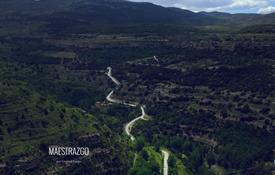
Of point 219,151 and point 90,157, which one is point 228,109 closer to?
point 219,151

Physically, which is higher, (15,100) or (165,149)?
(15,100)

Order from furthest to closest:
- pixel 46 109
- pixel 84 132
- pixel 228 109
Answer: pixel 228 109
pixel 46 109
pixel 84 132

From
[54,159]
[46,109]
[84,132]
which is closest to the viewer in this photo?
[54,159]

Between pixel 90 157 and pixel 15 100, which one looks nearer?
pixel 90 157

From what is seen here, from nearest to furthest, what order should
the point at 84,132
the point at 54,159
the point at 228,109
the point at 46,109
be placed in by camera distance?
the point at 54,159, the point at 84,132, the point at 46,109, the point at 228,109

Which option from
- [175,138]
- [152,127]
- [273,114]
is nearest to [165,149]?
[175,138]

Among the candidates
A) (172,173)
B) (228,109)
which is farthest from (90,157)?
(228,109)

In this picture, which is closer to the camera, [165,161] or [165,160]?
[165,161]

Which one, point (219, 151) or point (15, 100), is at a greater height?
point (15, 100)

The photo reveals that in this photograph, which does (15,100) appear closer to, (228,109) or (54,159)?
(54,159)
